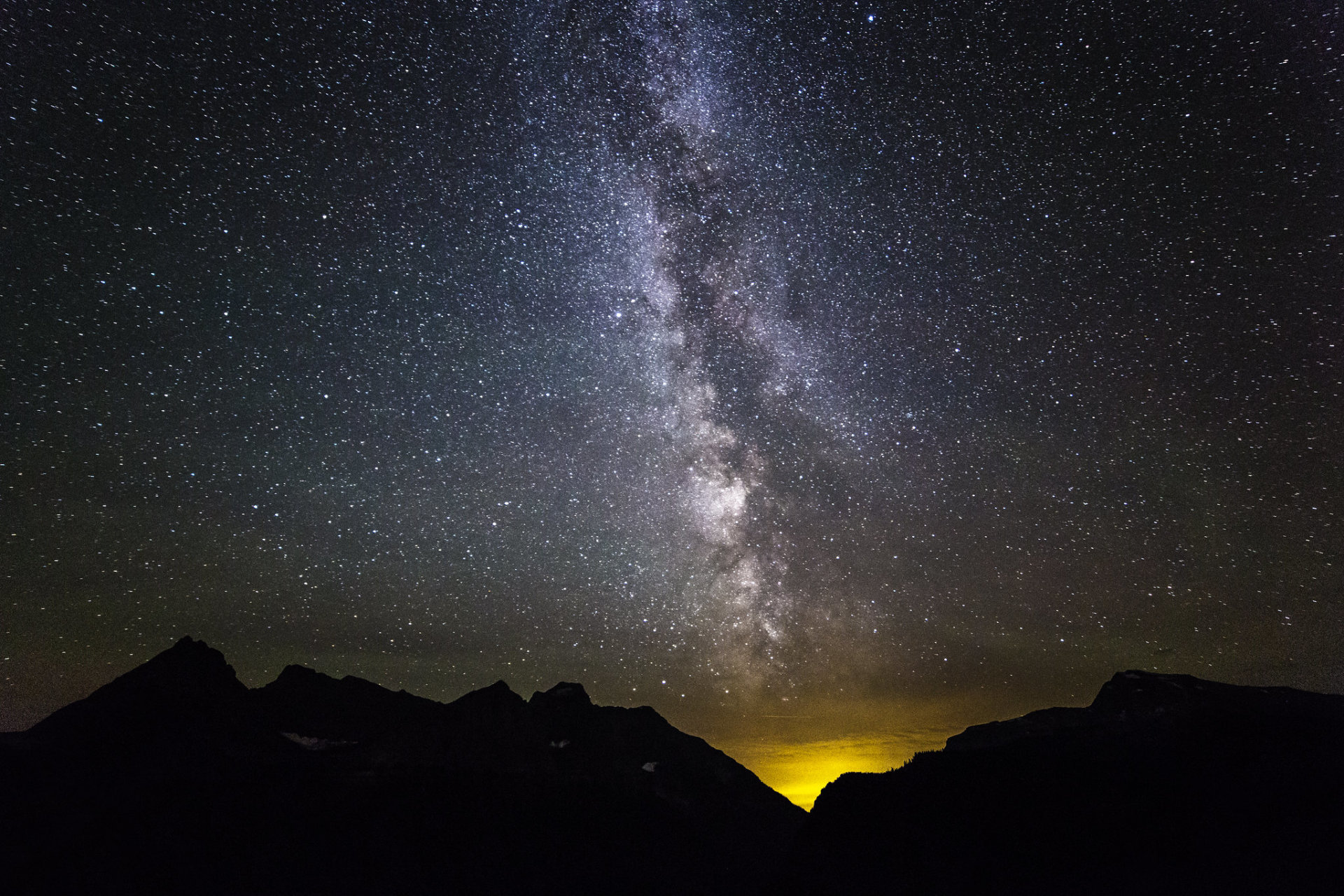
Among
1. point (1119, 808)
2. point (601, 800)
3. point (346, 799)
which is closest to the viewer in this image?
point (1119, 808)

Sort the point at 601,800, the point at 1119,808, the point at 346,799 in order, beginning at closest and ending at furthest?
the point at 1119,808
the point at 346,799
the point at 601,800

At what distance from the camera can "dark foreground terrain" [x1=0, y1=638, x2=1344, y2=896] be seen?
3375cm

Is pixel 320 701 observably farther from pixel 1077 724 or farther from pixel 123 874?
pixel 1077 724

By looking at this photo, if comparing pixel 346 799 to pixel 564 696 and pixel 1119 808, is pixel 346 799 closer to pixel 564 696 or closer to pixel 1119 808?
pixel 564 696

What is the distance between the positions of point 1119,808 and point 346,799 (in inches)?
3745

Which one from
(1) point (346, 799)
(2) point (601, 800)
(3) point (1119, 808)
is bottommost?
(1) point (346, 799)

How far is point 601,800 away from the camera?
100250mm

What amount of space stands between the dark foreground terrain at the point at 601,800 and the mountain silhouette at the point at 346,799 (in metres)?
0.35

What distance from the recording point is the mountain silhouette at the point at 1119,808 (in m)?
29.2

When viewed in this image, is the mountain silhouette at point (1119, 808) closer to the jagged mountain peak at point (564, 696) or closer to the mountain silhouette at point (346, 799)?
the mountain silhouette at point (346, 799)

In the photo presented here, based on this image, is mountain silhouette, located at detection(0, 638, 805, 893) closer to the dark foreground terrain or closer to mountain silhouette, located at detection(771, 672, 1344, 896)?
the dark foreground terrain

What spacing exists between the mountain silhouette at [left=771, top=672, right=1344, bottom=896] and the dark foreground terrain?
0.16 m

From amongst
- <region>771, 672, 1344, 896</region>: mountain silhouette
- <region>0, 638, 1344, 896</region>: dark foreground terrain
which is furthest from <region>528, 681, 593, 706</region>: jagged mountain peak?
<region>771, 672, 1344, 896</region>: mountain silhouette

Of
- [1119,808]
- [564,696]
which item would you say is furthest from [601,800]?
[1119,808]
